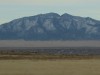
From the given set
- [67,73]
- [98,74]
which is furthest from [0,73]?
[98,74]

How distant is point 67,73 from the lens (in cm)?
4159

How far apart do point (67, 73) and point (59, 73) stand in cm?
82

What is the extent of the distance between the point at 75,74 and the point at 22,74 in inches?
209

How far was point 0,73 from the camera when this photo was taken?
136 ft

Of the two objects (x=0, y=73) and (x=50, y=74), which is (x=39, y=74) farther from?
(x=0, y=73)

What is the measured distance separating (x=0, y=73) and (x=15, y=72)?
6.06 ft

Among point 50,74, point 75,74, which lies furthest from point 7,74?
point 75,74

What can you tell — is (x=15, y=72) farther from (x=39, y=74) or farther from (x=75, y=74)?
(x=75, y=74)

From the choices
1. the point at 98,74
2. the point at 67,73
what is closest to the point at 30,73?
the point at 67,73

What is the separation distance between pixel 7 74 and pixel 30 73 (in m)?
2.44

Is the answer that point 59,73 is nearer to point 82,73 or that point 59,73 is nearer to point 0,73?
point 82,73

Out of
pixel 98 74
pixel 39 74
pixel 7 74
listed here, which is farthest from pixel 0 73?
pixel 98 74

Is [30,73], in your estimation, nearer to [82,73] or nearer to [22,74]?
[22,74]

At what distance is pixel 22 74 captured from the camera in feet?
133
